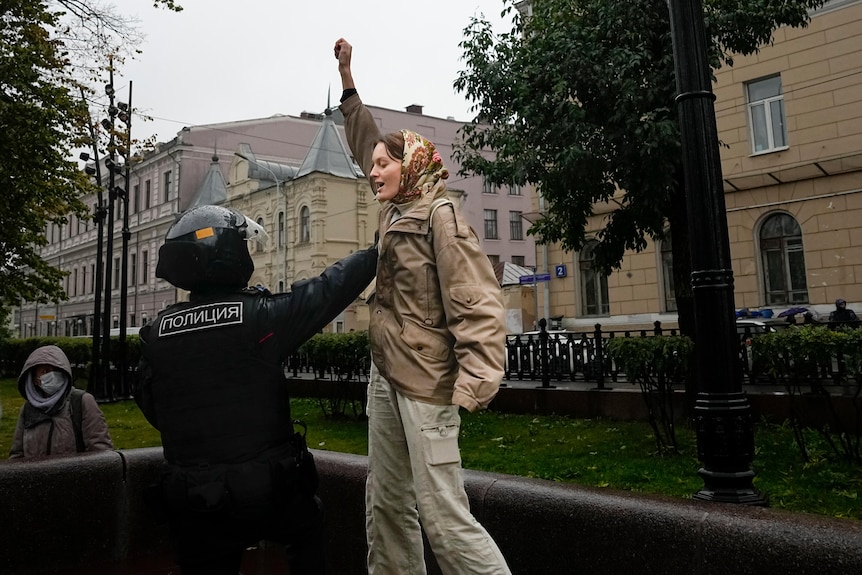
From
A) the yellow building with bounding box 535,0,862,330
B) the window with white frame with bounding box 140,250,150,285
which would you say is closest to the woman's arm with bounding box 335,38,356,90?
the yellow building with bounding box 535,0,862,330

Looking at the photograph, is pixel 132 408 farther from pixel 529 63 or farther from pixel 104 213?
pixel 529 63

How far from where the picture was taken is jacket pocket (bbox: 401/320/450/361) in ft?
8.30

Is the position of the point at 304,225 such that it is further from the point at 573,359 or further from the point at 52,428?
the point at 52,428

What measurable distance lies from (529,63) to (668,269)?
12.1m

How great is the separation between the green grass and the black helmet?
8.21 feet

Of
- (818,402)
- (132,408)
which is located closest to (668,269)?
(818,402)

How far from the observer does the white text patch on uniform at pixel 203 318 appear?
225cm

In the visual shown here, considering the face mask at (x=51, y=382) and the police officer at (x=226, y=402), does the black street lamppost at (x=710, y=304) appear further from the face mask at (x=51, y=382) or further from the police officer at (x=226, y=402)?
the face mask at (x=51, y=382)

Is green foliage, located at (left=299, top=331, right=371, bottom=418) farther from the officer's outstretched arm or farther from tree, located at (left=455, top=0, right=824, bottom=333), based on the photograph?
the officer's outstretched arm

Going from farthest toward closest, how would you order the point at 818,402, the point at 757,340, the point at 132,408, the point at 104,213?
the point at 104,213
the point at 132,408
the point at 818,402
the point at 757,340

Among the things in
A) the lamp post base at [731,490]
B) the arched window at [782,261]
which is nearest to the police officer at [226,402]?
the lamp post base at [731,490]

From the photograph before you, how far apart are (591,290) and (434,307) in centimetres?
1972

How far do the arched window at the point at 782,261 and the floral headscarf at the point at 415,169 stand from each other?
16819 millimetres

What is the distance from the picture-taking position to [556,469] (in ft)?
20.2
